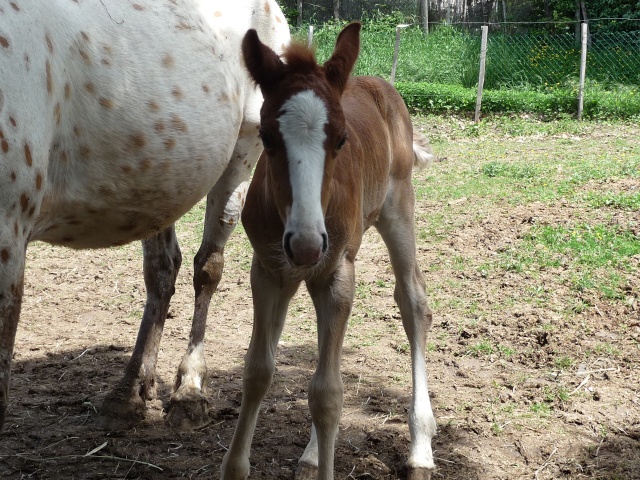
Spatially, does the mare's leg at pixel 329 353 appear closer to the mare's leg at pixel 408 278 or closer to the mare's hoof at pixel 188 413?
the mare's leg at pixel 408 278

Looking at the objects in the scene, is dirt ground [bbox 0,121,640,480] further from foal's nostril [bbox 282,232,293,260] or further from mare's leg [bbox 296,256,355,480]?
foal's nostril [bbox 282,232,293,260]

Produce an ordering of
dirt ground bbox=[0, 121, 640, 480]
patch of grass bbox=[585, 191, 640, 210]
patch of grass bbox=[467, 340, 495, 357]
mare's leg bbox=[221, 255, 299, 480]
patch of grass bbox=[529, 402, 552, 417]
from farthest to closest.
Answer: patch of grass bbox=[585, 191, 640, 210], patch of grass bbox=[467, 340, 495, 357], patch of grass bbox=[529, 402, 552, 417], dirt ground bbox=[0, 121, 640, 480], mare's leg bbox=[221, 255, 299, 480]

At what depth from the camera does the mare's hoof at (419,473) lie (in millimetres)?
3178

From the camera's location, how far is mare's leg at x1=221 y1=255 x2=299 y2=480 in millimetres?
2908

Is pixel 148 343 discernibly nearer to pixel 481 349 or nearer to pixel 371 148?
pixel 371 148

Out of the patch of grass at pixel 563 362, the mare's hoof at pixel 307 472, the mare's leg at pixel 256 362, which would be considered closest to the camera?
the mare's leg at pixel 256 362

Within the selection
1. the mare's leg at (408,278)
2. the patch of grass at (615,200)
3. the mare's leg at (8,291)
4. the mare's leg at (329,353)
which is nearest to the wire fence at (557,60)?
the patch of grass at (615,200)

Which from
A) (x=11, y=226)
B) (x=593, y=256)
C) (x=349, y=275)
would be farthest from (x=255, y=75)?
(x=593, y=256)

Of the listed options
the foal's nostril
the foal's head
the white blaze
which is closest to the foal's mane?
the foal's head

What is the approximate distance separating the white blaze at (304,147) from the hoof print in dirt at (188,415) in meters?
1.80

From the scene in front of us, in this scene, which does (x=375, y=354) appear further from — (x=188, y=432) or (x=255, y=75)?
(x=255, y=75)

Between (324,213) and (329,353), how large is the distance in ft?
1.89

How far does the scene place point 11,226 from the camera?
261 cm

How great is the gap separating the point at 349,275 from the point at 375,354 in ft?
5.99
